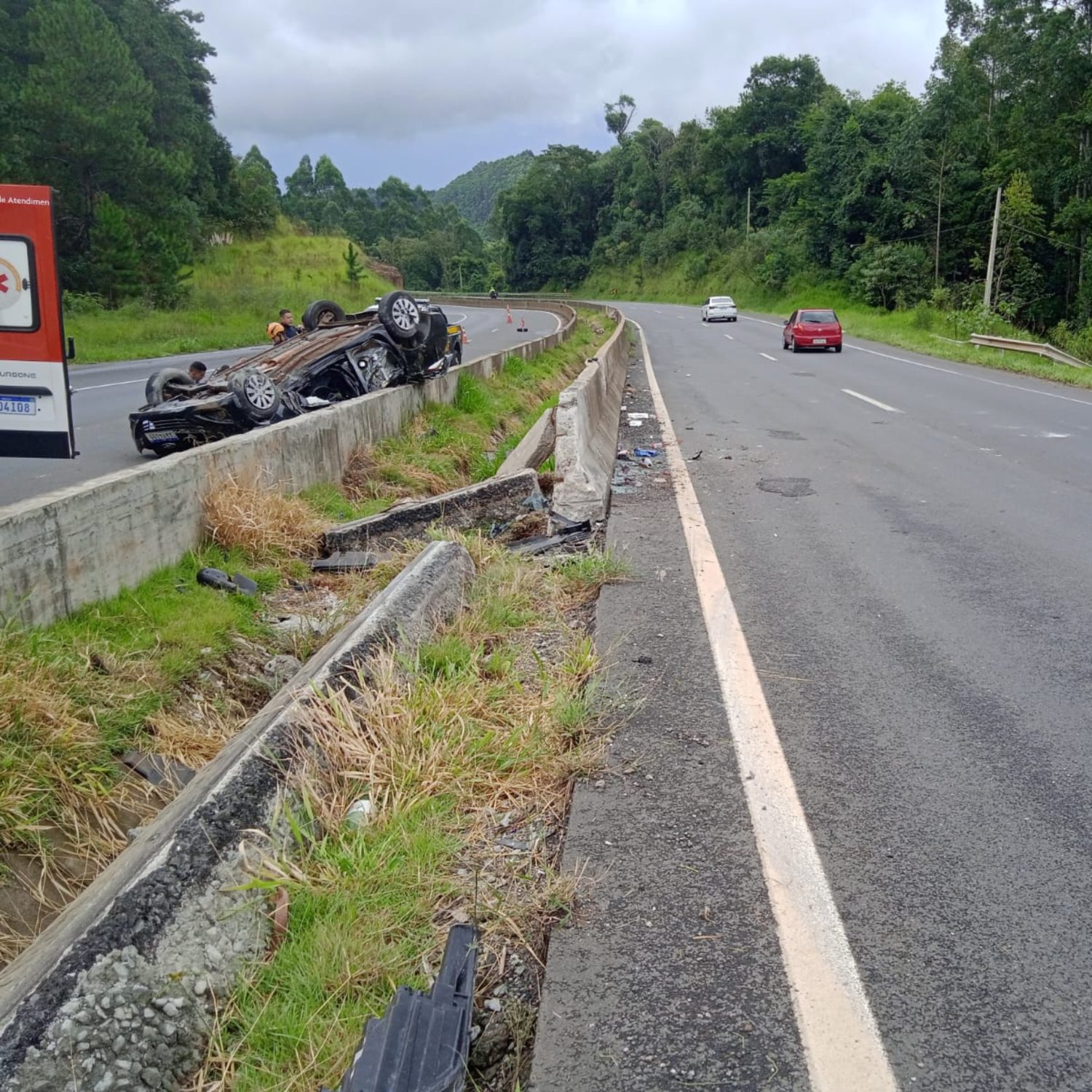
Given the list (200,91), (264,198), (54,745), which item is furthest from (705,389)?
(200,91)

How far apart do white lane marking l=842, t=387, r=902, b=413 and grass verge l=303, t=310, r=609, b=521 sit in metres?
5.55

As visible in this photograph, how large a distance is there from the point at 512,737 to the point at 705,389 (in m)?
16.1

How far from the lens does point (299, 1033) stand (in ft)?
8.43

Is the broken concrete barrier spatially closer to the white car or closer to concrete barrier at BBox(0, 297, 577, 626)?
concrete barrier at BBox(0, 297, 577, 626)

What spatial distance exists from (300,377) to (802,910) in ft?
30.1

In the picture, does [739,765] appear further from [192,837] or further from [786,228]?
[786,228]

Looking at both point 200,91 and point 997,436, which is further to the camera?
point 200,91

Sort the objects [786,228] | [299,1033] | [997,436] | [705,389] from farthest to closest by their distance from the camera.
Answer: [786,228] → [705,389] → [997,436] → [299,1033]

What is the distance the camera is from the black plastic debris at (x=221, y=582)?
6121mm

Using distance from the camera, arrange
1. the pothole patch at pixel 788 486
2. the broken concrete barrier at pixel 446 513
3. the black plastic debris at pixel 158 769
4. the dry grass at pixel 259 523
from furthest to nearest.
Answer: the pothole patch at pixel 788 486 < the broken concrete barrier at pixel 446 513 < the dry grass at pixel 259 523 < the black plastic debris at pixel 158 769

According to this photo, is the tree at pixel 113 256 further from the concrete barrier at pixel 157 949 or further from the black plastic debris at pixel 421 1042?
the black plastic debris at pixel 421 1042

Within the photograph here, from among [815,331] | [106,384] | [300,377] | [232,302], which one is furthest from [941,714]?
[232,302]

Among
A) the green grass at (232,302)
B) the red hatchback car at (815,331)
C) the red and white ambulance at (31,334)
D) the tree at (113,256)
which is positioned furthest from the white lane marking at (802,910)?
the tree at (113,256)

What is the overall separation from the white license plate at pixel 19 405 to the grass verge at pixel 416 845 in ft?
9.22
